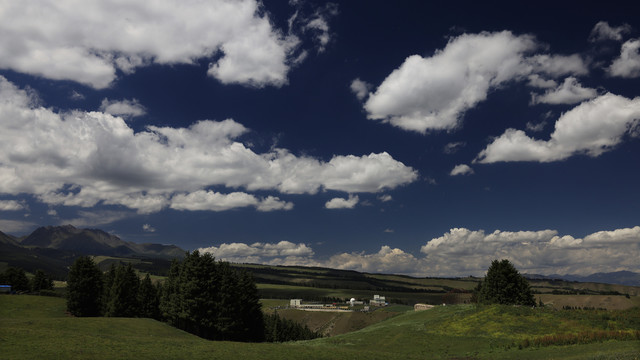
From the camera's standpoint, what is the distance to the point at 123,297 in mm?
84812

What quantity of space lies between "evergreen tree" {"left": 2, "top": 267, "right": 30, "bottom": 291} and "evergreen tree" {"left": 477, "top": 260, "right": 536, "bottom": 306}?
486 ft

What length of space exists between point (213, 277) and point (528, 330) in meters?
54.8

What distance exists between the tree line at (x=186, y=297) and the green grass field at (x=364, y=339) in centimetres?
757

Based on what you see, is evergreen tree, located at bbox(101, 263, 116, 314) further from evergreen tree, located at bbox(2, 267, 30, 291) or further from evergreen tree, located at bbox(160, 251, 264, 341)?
evergreen tree, located at bbox(2, 267, 30, 291)

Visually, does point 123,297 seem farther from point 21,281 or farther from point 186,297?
point 21,281

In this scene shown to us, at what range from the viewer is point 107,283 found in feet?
295

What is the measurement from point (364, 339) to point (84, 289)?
218 ft

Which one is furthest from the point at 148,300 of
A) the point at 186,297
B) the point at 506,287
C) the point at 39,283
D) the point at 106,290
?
the point at 506,287

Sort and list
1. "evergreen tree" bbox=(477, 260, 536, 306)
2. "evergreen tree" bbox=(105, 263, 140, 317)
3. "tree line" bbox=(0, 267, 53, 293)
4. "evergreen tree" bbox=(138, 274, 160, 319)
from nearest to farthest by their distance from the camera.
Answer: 1. "evergreen tree" bbox=(105, 263, 140, 317)
2. "evergreen tree" bbox=(138, 274, 160, 319)
3. "evergreen tree" bbox=(477, 260, 536, 306)
4. "tree line" bbox=(0, 267, 53, 293)

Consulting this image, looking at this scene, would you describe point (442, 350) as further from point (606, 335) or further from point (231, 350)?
point (231, 350)

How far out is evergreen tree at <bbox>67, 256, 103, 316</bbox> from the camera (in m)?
85.6

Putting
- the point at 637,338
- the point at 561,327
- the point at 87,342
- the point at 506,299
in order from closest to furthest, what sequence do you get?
the point at 87,342, the point at 637,338, the point at 561,327, the point at 506,299

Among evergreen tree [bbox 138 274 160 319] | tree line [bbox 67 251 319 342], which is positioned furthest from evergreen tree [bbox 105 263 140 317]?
evergreen tree [bbox 138 274 160 319]

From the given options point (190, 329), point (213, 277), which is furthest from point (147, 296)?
point (213, 277)
